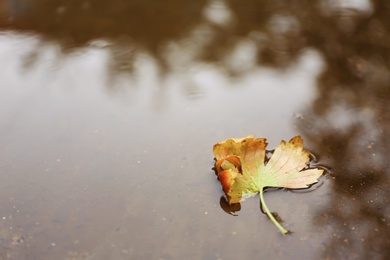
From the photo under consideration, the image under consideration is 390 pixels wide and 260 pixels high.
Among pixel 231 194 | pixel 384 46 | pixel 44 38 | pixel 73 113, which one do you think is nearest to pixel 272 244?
pixel 231 194

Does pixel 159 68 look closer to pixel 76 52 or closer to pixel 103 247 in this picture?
pixel 76 52

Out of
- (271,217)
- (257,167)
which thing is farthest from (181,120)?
(271,217)

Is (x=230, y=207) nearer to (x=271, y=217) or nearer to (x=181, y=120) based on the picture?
(x=271, y=217)

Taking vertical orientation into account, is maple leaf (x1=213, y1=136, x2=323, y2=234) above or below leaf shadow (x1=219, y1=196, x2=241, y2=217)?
above

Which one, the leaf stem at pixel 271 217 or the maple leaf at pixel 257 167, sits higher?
the maple leaf at pixel 257 167
